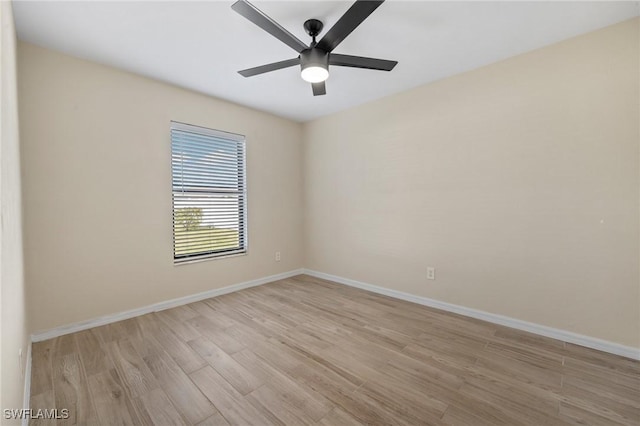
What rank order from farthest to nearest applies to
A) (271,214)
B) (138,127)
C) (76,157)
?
1. (271,214)
2. (138,127)
3. (76,157)

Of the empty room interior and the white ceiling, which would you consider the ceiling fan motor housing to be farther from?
the white ceiling

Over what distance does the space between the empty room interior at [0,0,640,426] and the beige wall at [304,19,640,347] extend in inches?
0.7

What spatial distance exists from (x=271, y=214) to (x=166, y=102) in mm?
1957

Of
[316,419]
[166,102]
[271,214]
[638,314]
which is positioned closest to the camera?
[316,419]

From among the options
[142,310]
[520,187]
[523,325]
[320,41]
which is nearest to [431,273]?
[523,325]

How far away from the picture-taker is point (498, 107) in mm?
2545

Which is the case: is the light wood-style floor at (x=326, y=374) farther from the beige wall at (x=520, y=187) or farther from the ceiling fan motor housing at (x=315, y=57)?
the ceiling fan motor housing at (x=315, y=57)

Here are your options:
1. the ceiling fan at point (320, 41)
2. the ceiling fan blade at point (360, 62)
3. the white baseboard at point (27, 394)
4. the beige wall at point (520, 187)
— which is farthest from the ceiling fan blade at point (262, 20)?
the white baseboard at point (27, 394)

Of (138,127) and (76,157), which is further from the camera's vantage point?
(138,127)

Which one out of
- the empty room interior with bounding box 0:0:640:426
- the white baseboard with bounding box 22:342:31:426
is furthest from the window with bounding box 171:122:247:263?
the white baseboard with bounding box 22:342:31:426

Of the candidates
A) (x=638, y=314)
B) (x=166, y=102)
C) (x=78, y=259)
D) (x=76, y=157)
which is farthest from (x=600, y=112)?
(x=78, y=259)

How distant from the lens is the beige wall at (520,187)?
6.70 ft

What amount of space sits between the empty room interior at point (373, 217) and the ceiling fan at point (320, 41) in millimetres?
22

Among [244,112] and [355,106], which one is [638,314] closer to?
[355,106]
